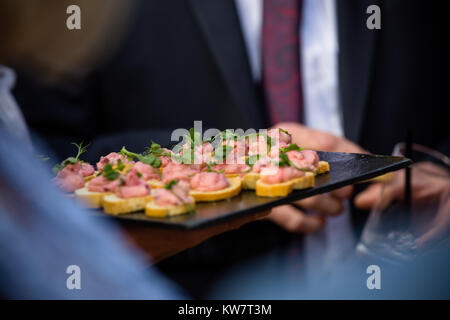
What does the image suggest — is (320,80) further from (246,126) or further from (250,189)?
(250,189)

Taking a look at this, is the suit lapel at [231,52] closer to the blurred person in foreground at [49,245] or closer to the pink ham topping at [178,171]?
the pink ham topping at [178,171]

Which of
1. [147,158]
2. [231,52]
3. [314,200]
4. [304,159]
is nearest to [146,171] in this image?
[147,158]

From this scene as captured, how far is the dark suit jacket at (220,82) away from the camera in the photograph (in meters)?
1.43

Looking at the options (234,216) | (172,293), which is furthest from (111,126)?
(234,216)

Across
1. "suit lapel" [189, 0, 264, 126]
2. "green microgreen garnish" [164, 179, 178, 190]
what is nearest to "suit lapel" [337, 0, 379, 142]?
"suit lapel" [189, 0, 264, 126]

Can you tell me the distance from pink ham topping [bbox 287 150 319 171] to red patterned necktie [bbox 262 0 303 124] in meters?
0.56

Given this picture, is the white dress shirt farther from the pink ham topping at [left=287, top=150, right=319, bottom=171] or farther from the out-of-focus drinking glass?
the pink ham topping at [left=287, top=150, right=319, bottom=171]

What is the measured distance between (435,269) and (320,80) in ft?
2.13

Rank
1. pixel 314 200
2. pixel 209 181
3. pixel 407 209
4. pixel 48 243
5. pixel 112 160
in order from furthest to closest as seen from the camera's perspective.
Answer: pixel 314 200 < pixel 407 209 < pixel 112 160 < pixel 209 181 < pixel 48 243

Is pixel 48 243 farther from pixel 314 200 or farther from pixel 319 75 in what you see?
pixel 319 75

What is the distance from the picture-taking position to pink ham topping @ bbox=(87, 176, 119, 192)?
30.5 inches

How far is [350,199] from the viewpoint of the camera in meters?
1.46

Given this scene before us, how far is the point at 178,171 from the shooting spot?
847 millimetres

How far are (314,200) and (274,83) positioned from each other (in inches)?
16.4
